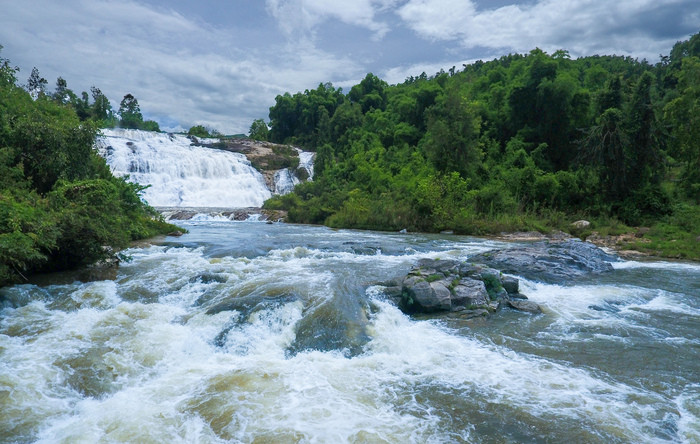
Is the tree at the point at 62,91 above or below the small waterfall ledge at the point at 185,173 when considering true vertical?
above

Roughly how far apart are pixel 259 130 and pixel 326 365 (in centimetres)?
6517

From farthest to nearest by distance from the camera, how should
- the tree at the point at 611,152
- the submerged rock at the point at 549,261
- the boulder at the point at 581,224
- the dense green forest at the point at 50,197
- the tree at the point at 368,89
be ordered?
the tree at the point at 368,89
the tree at the point at 611,152
the boulder at the point at 581,224
the submerged rock at the point at 549,261
the dense green forest at the point at 50,197

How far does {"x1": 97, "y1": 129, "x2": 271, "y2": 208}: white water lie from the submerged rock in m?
27.7

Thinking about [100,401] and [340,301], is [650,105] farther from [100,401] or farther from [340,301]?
[100,401]

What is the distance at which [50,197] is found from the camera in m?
8.34

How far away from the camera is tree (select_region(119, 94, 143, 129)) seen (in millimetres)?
65562

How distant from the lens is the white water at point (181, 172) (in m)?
32.8

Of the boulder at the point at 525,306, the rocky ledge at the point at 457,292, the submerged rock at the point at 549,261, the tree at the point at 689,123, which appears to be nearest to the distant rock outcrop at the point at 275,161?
the tree at the point at 689,123

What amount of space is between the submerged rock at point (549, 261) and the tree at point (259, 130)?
58188 mm

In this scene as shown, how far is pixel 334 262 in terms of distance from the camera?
11094 mm

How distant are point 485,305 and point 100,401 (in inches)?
237

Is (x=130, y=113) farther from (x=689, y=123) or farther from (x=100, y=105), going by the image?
(x=689, y=123)

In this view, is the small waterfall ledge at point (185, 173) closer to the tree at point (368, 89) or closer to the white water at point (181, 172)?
the white water at point (181, 172)

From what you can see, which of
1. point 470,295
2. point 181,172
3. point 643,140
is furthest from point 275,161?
point 470,295
